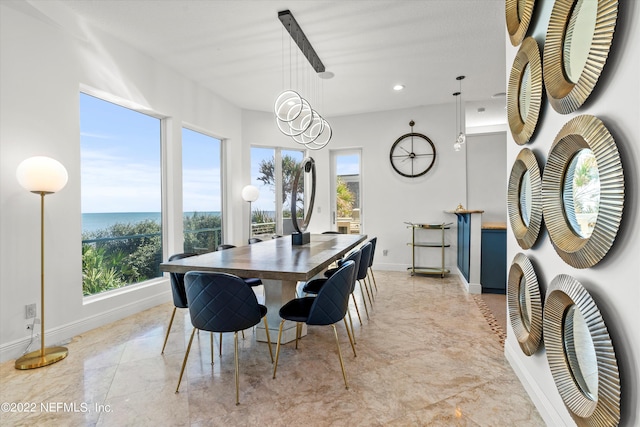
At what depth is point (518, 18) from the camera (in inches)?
76.3

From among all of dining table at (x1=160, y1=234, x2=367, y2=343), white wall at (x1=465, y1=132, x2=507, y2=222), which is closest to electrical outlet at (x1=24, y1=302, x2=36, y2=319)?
dining table at (x1=160, y1=234, x2=367, y2=343)

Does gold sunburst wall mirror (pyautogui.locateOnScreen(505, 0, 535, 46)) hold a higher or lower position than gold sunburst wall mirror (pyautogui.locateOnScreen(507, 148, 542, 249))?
higher

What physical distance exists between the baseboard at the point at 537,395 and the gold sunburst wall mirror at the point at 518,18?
2046mm

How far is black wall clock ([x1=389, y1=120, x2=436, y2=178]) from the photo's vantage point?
5668mm

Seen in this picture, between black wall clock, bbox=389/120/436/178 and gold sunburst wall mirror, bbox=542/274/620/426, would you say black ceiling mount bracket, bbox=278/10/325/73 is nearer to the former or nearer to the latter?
black wall clock, bbox=389/120/436/178

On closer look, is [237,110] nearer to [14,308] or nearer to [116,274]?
[116,274]

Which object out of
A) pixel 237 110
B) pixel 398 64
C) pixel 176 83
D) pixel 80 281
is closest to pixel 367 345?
pixel 80 281

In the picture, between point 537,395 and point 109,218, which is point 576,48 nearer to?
point 537,395

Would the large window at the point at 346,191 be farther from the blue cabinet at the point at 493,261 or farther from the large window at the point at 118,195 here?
the large window at the point at 118,195

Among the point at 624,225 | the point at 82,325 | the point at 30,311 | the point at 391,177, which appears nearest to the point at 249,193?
the point at 391,177

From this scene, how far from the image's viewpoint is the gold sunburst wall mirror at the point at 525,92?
1639 mm

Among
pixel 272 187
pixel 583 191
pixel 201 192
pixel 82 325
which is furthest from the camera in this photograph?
pixel 272 187

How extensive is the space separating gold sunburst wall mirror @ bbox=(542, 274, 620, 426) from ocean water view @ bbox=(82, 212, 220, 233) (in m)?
4.00

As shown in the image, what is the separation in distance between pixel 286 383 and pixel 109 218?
2.83 meters
